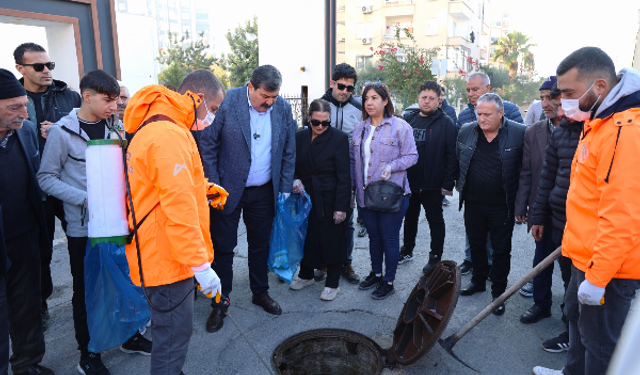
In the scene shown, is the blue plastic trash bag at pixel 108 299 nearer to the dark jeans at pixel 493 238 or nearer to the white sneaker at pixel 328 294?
the white sneaker at pixel 328 294

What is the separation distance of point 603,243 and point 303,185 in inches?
96.9

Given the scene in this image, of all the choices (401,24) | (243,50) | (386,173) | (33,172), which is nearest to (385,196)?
(386,173)

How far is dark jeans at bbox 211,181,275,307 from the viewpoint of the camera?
3.46 m

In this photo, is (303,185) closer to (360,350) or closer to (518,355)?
(360,350)

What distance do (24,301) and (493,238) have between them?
357 cm

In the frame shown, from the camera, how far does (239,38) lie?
32594 mm

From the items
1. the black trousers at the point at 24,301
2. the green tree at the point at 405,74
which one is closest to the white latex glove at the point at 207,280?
the black trousers at the point at 24,301

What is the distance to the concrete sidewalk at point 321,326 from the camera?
289 cm

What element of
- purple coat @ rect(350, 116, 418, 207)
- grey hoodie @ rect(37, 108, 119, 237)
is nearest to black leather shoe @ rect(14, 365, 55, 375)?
grey hoodie @ rect(37, 108, 119, 237)

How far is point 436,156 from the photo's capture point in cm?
437

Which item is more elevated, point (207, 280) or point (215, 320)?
point (207, 280)

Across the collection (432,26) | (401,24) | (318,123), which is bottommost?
(318,123)

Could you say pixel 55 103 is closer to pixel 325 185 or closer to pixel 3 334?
pixel 3 334

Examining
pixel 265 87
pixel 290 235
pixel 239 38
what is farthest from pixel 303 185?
pixel 239 38
